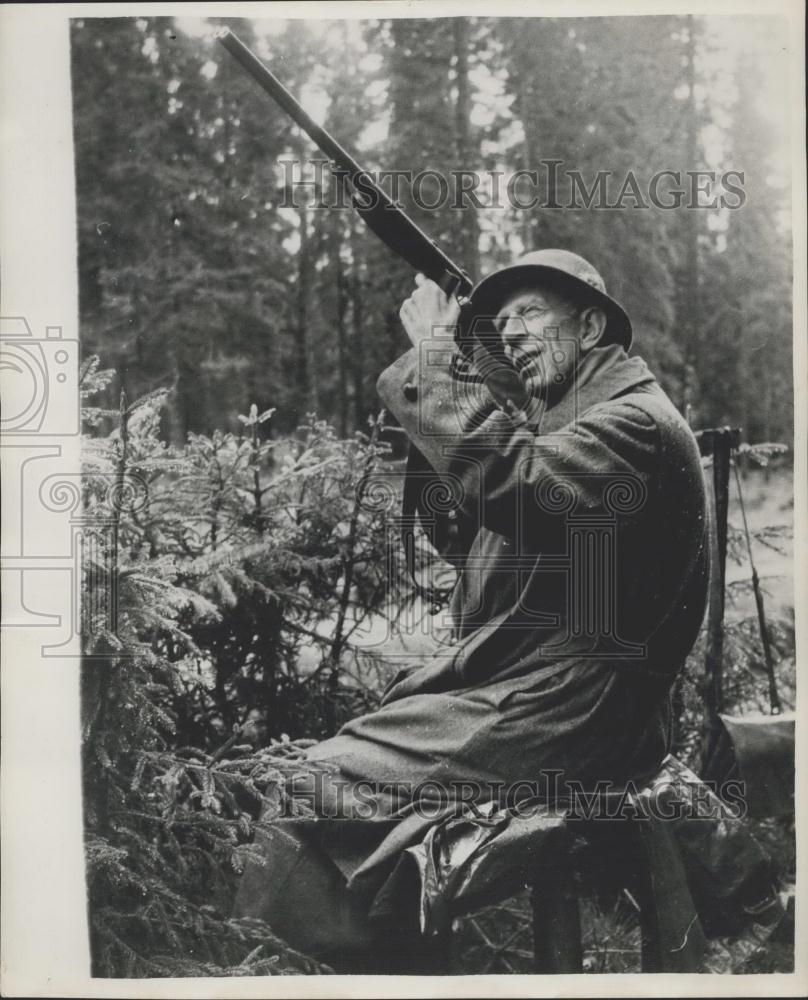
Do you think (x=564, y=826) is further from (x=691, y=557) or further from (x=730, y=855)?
(x=691, y=557)

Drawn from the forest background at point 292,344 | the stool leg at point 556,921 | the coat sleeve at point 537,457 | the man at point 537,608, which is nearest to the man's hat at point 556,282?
the man at point 537,608

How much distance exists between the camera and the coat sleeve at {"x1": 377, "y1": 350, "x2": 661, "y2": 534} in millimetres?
2805

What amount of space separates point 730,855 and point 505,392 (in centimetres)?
152

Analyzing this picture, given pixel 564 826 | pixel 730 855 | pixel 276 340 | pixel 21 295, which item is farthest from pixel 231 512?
pixel 730 855

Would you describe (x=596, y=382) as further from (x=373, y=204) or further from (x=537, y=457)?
(x=373, y=204)

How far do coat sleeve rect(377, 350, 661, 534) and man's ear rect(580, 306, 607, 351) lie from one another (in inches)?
9.4

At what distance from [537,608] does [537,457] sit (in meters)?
0.44

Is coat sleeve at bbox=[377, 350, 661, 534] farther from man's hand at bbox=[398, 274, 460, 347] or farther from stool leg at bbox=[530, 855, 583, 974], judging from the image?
stool leg at bbox=[530, 855, 583, 974]

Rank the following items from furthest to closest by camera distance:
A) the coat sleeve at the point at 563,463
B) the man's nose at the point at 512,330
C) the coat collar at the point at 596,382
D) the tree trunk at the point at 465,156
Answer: the tree trunk at the point at 465,156 → the man's nose at the point at 512,330 → the coat collar at the point at 596,382 → the coat sleeve at the point at 563,463

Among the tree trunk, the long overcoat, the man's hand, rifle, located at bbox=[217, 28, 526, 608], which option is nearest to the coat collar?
the long overcoat

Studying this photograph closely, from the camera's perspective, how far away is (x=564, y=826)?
2.88m

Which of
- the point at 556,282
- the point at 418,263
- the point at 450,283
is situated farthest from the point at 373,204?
the point at 556,282

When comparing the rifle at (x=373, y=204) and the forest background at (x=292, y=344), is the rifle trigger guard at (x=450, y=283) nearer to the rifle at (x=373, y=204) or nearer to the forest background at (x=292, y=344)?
the rifle at (x=373, y=204)

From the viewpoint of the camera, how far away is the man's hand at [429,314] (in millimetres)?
3053
